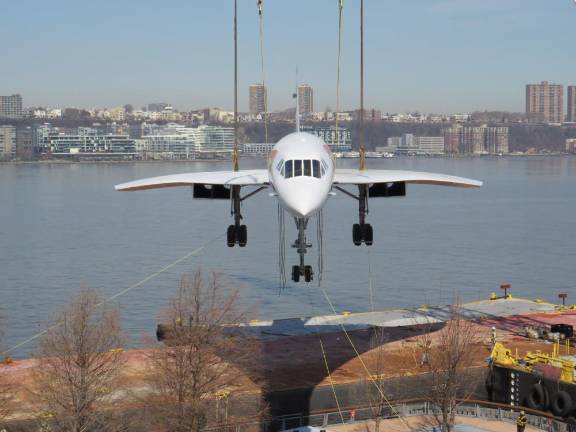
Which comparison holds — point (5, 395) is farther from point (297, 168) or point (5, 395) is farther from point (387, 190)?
point (297, 168)

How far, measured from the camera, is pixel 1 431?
45250 millimetres

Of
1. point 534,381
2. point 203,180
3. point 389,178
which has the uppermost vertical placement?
point 389,178

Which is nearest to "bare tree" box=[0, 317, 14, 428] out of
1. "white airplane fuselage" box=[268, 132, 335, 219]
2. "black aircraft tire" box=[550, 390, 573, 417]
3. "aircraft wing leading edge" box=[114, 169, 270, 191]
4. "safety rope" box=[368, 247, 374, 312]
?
"aircraft wing leading edge" box=[114, 169, 270, 191]

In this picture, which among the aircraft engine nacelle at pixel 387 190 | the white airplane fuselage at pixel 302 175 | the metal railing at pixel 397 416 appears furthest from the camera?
the metal railing at pixel 397 416

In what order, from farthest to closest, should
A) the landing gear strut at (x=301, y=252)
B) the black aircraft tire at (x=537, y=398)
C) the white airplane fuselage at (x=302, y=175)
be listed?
the black aircraft tire at (x=537, y=398) < the landing gear strut at (x=301, y=252) < the white airplane fuselage at (x=302, y=175)

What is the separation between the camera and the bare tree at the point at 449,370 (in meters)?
48.4

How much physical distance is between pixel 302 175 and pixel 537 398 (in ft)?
89.7

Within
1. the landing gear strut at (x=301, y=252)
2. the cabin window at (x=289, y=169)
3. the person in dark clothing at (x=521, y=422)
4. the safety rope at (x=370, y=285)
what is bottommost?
the safety rope at (x=370, y=285)

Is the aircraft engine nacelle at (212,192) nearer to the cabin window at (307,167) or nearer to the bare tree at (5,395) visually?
the cabin window at (307,167)

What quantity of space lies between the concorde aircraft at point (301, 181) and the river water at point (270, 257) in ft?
120

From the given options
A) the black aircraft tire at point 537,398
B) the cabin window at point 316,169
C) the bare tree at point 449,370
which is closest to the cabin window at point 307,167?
the cabin window at point 316,169

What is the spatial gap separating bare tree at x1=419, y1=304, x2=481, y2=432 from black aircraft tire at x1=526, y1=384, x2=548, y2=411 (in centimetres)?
323

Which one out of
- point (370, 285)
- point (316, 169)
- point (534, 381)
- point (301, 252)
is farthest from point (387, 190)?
point (370, 285)

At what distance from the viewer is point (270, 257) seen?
113 metres
